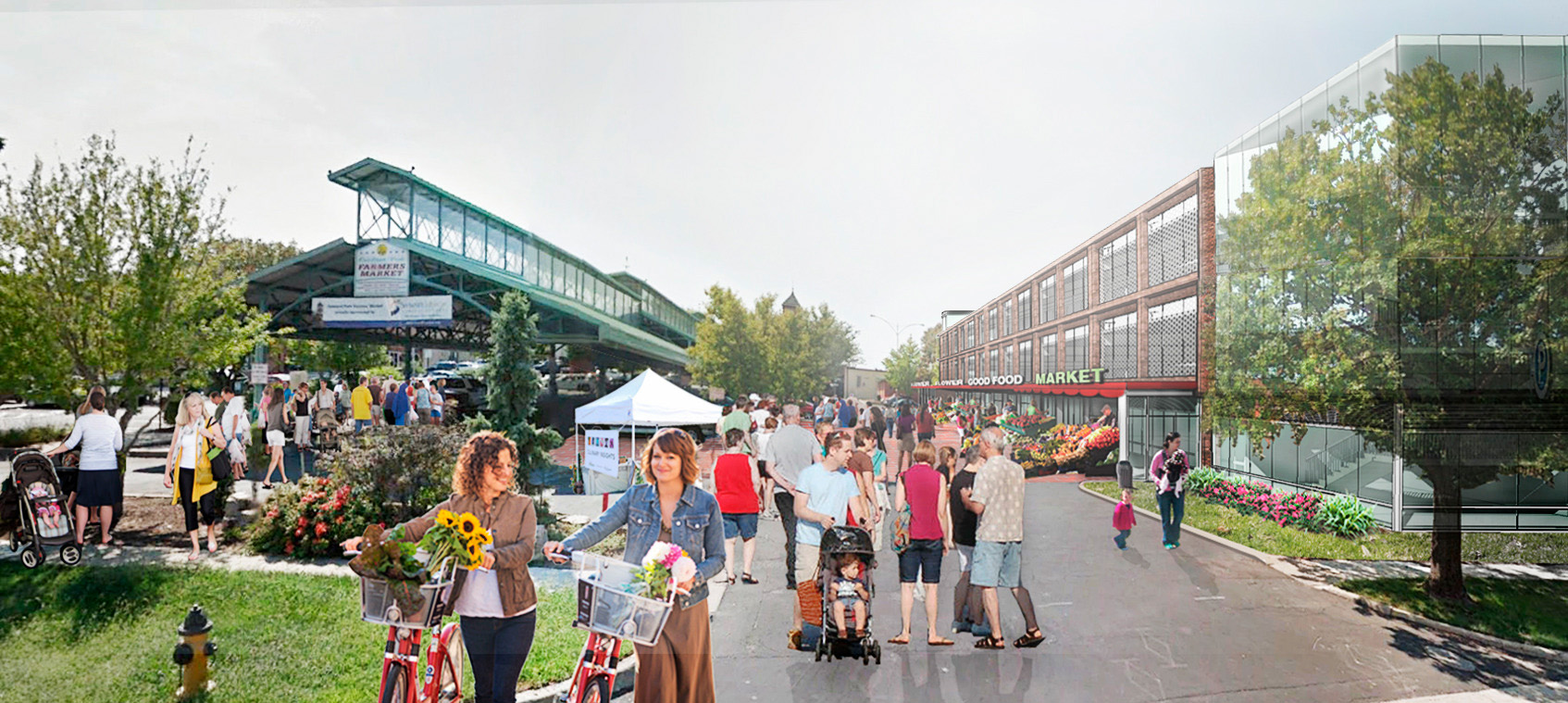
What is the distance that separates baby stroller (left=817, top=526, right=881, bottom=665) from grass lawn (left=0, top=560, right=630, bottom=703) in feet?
5.66

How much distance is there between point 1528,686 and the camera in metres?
6.34

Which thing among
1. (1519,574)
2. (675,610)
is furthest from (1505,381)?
(675,610)

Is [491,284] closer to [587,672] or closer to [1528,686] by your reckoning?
[587,672]

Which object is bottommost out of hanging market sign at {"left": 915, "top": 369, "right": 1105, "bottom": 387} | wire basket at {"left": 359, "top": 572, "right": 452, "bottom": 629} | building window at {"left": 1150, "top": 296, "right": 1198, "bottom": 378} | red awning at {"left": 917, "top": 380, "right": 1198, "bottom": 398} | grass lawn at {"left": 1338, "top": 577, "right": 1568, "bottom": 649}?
grass lawn at {"left": 1338, "top": 577, "right": 1568, "bottom": 649}

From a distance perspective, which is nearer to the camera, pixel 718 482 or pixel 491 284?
pixel 718 482

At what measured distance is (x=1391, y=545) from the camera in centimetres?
1097

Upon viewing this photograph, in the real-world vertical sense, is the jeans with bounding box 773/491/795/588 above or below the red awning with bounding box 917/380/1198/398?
below

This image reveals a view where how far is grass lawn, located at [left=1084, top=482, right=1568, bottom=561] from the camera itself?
1053cm

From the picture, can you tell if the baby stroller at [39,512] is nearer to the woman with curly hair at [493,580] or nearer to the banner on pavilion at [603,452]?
the woman with curly hair at [493,580]

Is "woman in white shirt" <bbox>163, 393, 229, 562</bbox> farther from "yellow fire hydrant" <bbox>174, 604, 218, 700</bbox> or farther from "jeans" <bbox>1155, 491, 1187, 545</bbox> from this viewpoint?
"jeans" <bbox>1155, 491, 1187, 545</bbox>

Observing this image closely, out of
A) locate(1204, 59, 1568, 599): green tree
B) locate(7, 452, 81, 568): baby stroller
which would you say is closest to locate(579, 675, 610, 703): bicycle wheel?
locate(7, 452, 81, 568): baby stroller

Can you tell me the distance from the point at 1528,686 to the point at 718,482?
7841 millimetres

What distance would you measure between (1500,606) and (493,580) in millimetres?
11477

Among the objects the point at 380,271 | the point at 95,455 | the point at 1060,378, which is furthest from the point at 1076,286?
the point at 95,455
